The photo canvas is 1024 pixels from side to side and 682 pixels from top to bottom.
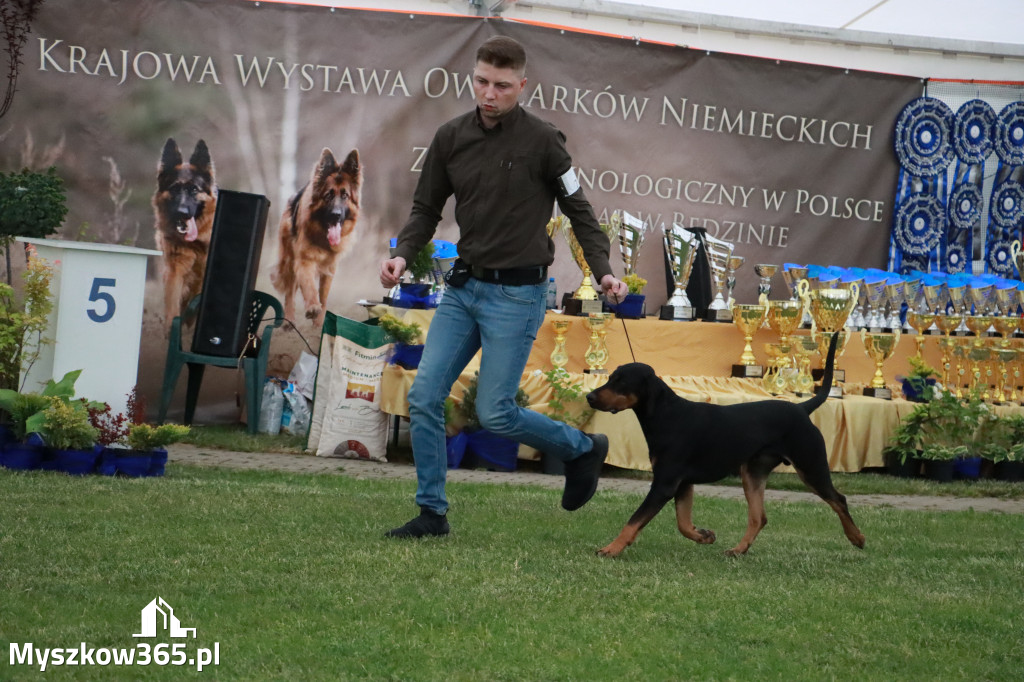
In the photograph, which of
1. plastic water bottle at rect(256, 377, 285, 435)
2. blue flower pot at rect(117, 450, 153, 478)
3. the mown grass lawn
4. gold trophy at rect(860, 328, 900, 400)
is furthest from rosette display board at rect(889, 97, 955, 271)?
blue flower pot at rect(117, 450, 153, 478)

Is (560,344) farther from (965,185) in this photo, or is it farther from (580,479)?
(965,185)

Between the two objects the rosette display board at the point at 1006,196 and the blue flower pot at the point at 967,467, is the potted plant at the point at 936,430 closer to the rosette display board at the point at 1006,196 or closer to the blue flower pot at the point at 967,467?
the blue flower pot at the point at 967,467

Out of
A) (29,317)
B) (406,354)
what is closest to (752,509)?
(406,354)

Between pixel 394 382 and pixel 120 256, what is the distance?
6.68 feet

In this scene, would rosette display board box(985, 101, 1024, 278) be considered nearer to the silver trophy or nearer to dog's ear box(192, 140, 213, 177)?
the silver trophy

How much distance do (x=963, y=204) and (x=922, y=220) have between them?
1.28 ft

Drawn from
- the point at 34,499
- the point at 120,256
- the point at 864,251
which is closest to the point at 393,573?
the point at 34,499

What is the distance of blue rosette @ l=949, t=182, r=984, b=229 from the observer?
1003cm

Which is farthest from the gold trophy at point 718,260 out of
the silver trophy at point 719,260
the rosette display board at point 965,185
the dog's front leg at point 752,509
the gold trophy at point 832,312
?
the dog's front leg at point 752,509

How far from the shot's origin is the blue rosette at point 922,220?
10.0m

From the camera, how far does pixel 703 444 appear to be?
171 inches

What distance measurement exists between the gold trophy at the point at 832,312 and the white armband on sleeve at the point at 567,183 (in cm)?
408

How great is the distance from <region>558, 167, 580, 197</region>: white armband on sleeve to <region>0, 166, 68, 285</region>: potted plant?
4.51 meters

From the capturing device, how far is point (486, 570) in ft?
12.6
